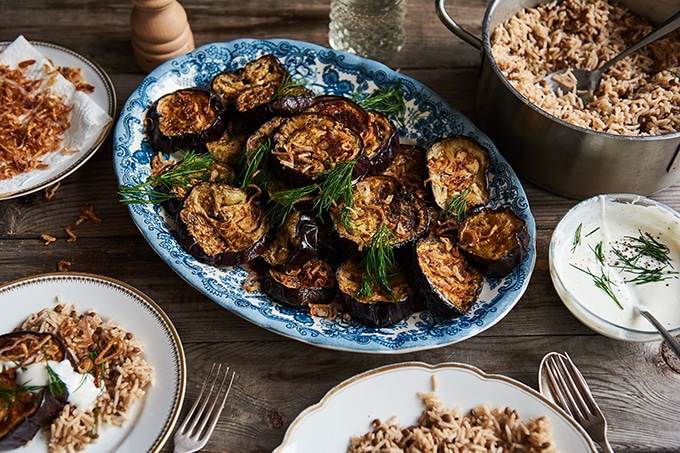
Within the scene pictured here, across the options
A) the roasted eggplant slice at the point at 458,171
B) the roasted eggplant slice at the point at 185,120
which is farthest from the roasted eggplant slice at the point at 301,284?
the roasted eggplant slice at the point at 185,120

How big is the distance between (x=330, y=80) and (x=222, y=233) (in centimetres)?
99

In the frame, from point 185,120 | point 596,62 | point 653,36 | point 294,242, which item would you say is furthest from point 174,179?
point 653,36

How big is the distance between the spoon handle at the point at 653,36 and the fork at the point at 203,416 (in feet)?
7.20

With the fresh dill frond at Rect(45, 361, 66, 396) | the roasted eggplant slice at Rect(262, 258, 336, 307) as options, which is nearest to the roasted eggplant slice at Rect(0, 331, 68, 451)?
the fresh dill frond at Rect(45, 361, 66, 396)

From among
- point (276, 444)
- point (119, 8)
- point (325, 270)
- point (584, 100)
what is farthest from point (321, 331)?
point (119, 8)

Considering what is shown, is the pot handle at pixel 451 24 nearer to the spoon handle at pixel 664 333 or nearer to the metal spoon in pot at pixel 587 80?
the metal spoon in pot at pixel 587 80

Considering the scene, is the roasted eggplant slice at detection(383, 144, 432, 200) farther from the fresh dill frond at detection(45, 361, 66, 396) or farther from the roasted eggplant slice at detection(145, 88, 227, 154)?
the fresh dill frond at detection(45, 361, 66, 396)

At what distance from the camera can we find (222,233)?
2.55 meters

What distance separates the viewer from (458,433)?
227 cm

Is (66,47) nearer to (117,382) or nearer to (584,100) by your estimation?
(117,382)

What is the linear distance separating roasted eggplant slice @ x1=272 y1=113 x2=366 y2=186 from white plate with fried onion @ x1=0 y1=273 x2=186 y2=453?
72 cm

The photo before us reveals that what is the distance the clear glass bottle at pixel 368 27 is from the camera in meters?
3.39

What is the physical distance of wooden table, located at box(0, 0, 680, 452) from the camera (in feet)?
8.00

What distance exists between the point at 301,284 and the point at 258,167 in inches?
20.7
